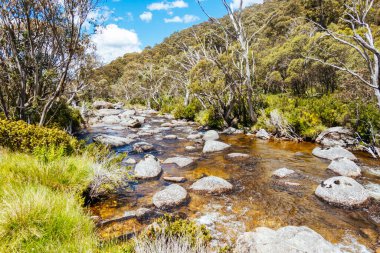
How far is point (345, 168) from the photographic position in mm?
9273

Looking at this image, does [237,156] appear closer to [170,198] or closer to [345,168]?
[345,168]

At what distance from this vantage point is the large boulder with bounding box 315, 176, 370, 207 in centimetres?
682

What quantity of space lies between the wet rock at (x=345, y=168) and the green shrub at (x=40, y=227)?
29.3 ft

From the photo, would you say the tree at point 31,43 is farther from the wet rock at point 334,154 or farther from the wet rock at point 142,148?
the wet rock at point 334,154

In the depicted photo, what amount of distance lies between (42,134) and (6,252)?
215 inches

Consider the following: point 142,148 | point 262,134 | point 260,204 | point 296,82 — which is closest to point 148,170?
point 260,204

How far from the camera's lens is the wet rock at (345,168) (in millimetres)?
9047

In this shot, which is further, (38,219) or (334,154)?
(334,154)

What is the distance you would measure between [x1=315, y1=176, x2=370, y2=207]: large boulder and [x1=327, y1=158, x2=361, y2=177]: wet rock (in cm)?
205

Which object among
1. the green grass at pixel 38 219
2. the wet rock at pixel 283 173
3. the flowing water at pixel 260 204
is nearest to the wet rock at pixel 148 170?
the flowing water at pixel 260 204

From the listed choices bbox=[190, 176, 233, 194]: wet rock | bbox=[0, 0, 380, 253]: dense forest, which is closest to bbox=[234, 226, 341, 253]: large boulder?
bbox=[0, 0, 380, 253]: dense forest

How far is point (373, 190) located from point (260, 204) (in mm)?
3791

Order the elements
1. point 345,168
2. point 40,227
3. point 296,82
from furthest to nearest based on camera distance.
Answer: point 296,82, point 345,168, point 40,227

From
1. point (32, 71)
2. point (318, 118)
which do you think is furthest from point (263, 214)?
point (32, 71)
